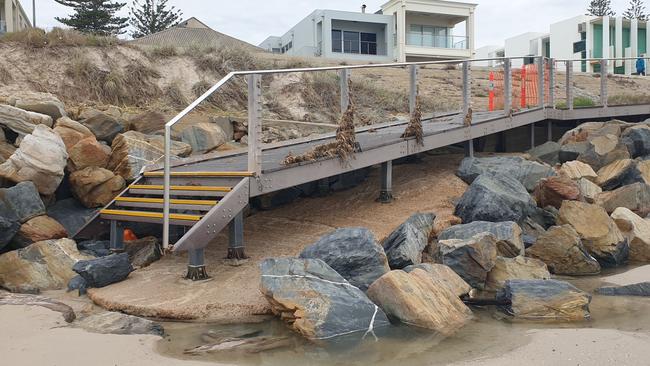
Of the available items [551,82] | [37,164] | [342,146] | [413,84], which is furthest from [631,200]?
[37,164]

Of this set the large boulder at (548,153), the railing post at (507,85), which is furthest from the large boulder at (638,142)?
the railing post at (507,85)

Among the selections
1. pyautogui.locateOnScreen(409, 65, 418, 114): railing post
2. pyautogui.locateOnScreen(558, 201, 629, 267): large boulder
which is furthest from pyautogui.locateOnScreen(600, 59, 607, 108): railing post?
pyautogui.locateOnScreen(558, 201, 629, 267): large boulder

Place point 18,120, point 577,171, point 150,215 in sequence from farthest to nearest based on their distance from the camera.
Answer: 1. point 577,171
2. point 18,120
3. point 150,215

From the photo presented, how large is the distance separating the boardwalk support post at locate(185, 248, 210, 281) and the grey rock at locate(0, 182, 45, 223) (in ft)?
7.69

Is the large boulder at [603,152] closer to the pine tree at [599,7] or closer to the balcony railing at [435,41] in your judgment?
the balcony railing at [435,41]

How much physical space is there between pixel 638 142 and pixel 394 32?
1217 inches

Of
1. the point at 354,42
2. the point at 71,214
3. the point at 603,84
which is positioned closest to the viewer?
the point at 71,214

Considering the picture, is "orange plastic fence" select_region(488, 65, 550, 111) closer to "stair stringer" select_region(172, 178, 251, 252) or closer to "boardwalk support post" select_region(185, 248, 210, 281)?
"stair stringer" select_region(172, 178, 251, 252)

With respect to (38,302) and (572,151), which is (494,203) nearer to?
(572,151)

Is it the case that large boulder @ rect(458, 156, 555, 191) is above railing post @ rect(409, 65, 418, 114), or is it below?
below

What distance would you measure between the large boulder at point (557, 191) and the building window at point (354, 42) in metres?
32.1

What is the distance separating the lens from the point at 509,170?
8797 millimetres

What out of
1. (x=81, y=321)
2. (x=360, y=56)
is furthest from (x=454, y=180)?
(x=360, y=56)

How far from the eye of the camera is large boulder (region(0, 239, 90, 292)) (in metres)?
5.81
